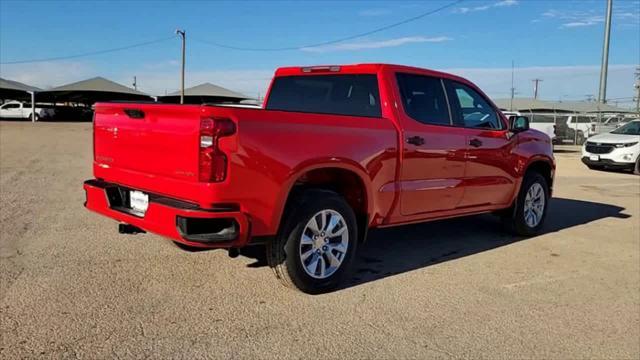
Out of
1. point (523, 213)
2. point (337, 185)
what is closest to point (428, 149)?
point (337, 185)

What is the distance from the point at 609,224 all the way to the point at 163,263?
6415mm

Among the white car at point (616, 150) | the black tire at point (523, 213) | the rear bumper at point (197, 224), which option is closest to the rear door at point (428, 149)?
the black tire at point (523, 213)

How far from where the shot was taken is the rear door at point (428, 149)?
17.1 ft

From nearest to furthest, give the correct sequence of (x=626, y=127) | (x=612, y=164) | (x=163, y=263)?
(x=163, y=263) < (x=612, y=164) < (x=626, y=127)

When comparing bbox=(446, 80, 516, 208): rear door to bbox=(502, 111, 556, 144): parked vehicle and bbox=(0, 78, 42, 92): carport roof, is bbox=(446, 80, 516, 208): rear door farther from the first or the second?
bbox=(0, 78, 42, 92): carport roof

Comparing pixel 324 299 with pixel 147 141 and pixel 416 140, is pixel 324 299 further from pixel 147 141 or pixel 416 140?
pixel 147 141

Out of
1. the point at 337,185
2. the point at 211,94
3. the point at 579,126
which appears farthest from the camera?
the point at 211,94

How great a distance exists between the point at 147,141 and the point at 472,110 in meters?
3.65

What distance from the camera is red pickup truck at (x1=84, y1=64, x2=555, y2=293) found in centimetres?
392

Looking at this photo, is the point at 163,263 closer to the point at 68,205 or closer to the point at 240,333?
the point at 240,333

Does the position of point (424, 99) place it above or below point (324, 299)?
above

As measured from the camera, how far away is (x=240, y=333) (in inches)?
147

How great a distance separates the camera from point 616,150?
54.9ft

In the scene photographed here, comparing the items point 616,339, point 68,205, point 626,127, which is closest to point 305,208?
point 616,339
